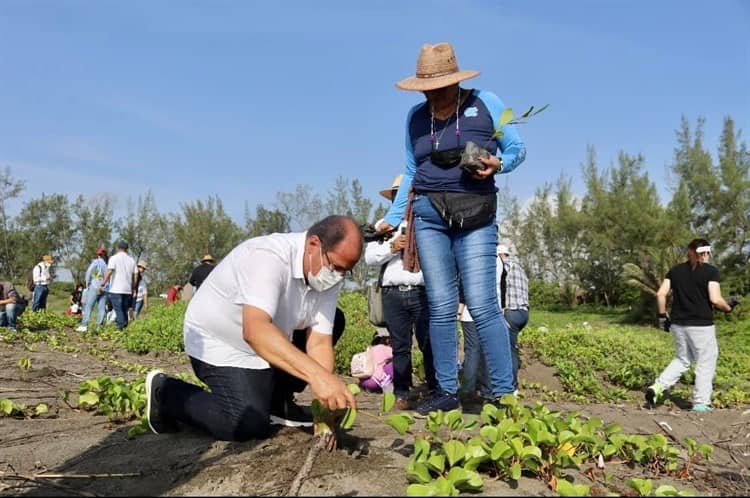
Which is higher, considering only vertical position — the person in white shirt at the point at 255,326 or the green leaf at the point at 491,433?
the person in white shirt at the point at 255,326

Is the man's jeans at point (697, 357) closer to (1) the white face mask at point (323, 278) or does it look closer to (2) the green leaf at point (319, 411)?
(1) the white face mask at point (323, 278)

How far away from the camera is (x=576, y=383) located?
7.77 m

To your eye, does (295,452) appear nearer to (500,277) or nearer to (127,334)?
(500,277)

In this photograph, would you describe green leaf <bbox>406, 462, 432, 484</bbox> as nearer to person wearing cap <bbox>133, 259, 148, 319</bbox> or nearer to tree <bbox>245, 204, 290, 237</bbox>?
person wearing cap <bbox>133, 259, 148, 319</bbox>

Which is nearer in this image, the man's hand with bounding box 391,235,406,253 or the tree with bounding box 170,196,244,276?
the man's hand with bounding box 391,235,406,253

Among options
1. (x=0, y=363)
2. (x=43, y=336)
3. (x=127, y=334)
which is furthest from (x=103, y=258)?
(x=0, y=363)

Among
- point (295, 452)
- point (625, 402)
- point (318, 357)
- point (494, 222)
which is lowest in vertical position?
point (625, 402)

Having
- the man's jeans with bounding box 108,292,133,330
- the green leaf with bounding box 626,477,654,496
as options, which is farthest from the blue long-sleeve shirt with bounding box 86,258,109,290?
the green leaf with bounding box 626,477,654,496

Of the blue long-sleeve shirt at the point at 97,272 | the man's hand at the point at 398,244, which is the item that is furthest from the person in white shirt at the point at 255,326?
the blue long-sleeve shirt at the point at 97,272

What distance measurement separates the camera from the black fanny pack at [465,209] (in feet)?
11.5

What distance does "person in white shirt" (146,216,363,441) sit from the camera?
2.71 m

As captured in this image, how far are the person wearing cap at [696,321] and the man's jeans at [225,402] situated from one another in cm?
497

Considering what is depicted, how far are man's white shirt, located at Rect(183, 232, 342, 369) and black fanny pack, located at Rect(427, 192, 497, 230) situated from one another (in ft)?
2.72

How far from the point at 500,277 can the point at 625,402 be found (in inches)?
91.7
